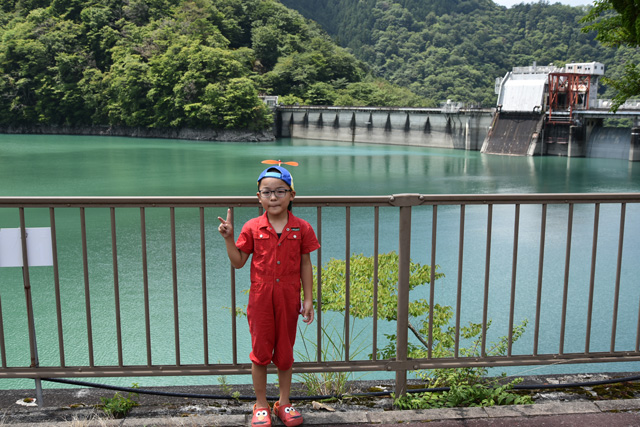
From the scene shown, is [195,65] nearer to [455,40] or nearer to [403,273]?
[403,273]

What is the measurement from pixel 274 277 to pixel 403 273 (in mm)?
798

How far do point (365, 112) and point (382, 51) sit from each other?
74738 mm

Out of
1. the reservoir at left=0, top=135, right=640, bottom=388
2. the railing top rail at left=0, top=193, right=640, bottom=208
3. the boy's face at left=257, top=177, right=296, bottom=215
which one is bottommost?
the reservoir at left=0, top=135, right=640, bottom=388

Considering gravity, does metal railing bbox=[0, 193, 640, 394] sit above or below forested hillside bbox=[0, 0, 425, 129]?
below

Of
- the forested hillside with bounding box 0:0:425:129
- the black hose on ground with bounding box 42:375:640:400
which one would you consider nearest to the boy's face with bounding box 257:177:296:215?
the black hose on ground with bounding box 42:375:640:400

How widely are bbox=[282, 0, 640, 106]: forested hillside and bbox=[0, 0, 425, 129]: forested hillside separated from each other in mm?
23808

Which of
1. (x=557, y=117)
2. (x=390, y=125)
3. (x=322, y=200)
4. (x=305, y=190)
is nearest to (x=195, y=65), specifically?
(x=390, y=125)

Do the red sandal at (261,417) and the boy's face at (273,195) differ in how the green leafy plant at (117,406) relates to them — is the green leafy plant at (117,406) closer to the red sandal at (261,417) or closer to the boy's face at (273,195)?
the red sandal at (261,417)

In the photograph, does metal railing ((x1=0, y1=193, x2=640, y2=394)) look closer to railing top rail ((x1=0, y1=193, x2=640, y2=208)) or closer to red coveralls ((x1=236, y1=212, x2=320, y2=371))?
railing top rail ((x1=0, y1=193, x2=640, y2=208))

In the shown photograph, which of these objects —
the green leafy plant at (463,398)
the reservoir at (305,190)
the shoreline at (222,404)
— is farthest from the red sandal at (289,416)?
the reservoir at (305,190)

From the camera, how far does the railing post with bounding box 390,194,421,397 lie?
3.31 meters

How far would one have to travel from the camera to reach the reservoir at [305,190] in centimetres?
1081

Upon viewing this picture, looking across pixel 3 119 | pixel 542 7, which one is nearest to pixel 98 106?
pixel 3 119

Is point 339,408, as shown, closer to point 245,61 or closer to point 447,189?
point 447,189
